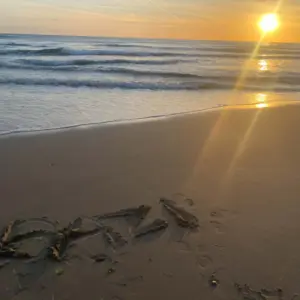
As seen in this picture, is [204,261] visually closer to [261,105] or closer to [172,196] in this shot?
[172,196]

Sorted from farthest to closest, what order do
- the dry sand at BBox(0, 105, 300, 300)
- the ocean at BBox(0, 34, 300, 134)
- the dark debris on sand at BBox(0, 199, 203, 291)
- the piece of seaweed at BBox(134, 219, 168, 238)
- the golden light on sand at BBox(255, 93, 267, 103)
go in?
the golden light on sand at BBox(255, 93, 267, 103)
the ocean at BBox(0, 34, 300, 134)
the piece of seaweed at BBox(134, 219, 168, 238)
the dark debris on sand at BBox(0, 199, 203, 291)
the dry sand at BBox(0, 105, 300, 300)

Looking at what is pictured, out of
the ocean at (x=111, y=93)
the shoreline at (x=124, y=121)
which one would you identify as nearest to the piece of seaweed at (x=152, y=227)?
the shoreline at (x=124, y=121)

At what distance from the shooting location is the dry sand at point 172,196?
273 cm

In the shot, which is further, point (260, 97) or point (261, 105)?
point (260, 97)

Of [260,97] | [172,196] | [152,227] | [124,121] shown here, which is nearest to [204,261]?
[152,227]

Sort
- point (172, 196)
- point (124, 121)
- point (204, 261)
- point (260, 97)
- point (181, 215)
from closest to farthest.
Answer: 1. point (204, 261)
2. point (181, 215)
3. point (172, 196)
4. point (124, 121)
5. point (260, 97)

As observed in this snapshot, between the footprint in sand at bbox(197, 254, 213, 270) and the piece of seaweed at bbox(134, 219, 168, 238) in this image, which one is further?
the piece of seaweed at bbox(134, 219, 168, 238)

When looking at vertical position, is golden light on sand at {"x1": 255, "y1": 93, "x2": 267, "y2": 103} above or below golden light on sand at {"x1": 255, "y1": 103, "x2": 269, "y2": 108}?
above

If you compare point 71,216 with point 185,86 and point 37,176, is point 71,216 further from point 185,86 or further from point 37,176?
point 185,86

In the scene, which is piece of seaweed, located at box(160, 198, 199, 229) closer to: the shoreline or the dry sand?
the dry sand

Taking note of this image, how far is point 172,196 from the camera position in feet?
13.4

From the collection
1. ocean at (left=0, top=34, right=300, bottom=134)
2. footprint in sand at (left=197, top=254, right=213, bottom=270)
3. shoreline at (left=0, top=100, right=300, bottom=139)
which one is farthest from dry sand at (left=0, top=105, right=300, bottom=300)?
ocean at (left=0, top=34, right=300, bottom=134)

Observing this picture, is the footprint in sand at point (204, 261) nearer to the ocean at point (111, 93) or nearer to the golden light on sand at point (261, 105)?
the ocean at point (111, 93)

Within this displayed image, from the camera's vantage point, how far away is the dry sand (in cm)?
273
